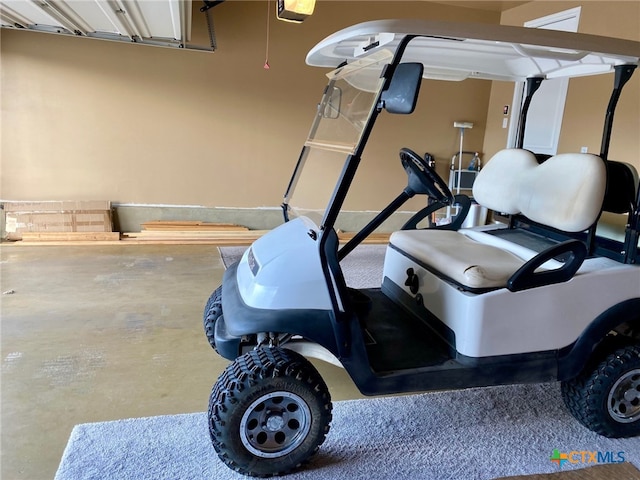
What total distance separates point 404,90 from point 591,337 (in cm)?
131

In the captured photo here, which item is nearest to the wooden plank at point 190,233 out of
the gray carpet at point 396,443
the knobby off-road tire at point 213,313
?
the knobby off-road tire at point 213,313

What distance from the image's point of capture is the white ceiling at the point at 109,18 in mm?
3361

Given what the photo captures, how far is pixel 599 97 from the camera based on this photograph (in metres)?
4.38

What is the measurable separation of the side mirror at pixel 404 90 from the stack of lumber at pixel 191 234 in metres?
3.65

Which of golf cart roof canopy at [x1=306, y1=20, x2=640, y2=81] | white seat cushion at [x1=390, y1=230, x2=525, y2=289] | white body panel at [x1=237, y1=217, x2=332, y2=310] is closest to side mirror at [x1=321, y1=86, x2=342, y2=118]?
golf cart roof canopy at [x1=306, y1=20, x2=640, y2=81]

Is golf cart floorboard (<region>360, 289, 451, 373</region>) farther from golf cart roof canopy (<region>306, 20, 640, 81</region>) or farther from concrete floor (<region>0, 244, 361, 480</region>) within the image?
golf cart roof canopy (<region>306, 20, 640, 81</region>)

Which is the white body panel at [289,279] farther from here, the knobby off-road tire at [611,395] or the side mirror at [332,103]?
the knobby off-road tire at [611,395]

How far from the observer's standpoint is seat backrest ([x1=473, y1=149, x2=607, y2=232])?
197 cm

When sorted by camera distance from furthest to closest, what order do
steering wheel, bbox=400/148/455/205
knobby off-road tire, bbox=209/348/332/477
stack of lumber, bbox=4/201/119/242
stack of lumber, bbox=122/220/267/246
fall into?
stack of lumber, bbox=122/220/267/246
stack of lumber, bbox=4/201/119/242
steering wheel, bbox=400/148/455/205
knobby off-road tire, bbox=209/348/332/477

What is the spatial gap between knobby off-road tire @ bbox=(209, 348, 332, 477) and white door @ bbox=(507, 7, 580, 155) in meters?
3.92

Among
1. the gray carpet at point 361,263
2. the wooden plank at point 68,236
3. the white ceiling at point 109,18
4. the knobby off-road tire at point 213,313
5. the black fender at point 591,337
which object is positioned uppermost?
the white ceiling at point 109,18

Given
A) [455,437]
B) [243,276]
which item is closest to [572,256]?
[455,437]

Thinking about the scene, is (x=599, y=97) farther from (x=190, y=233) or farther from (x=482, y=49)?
(x=190, y=233)

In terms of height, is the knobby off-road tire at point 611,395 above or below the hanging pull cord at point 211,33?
below
